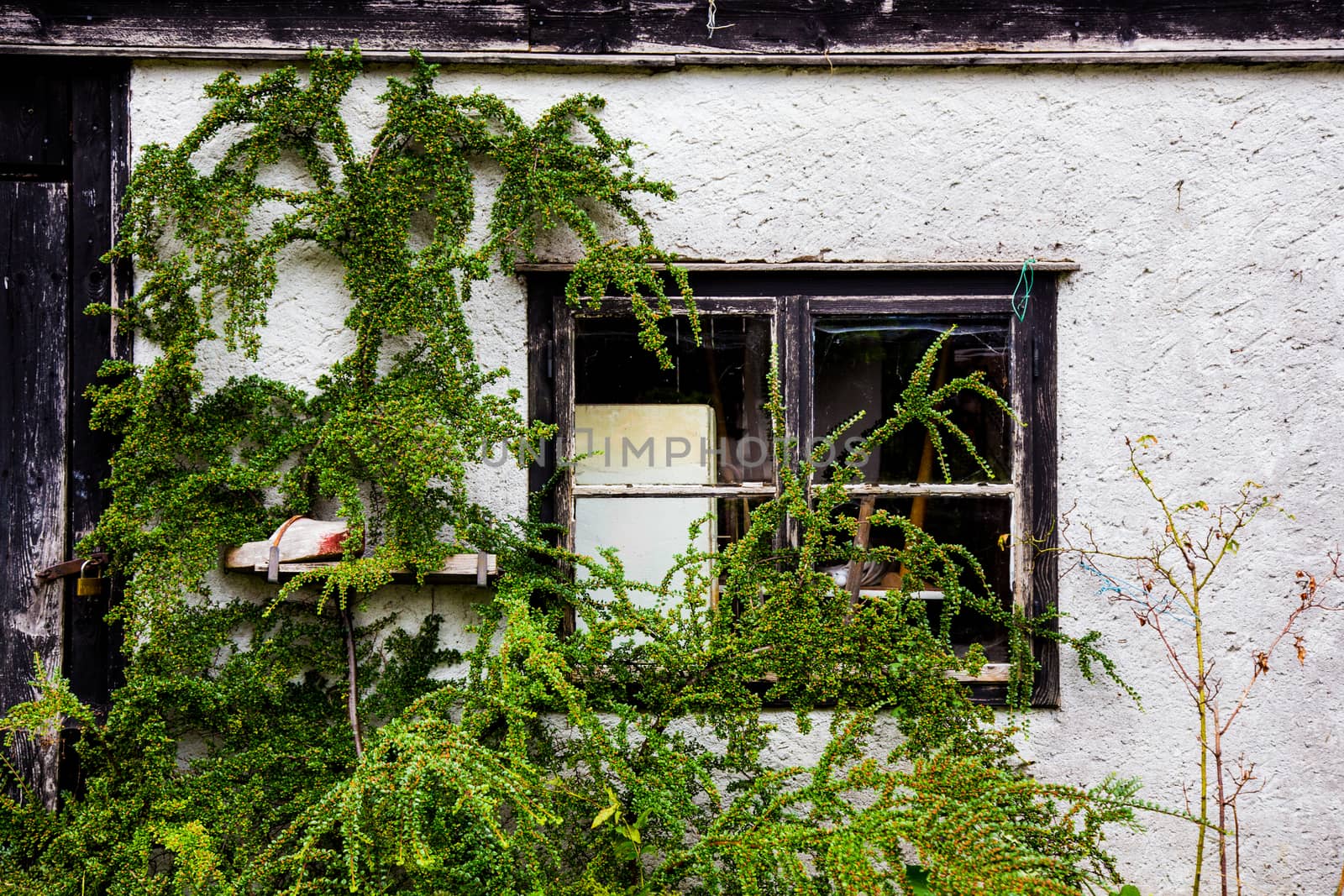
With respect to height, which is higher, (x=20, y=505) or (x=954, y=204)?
(x=954, y=204)

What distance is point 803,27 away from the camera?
8.61ft

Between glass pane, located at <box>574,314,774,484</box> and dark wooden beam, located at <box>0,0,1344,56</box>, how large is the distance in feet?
2.76

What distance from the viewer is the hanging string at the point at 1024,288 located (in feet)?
8.54

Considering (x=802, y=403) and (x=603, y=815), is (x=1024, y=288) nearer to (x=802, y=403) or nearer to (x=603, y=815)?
(x=802, y=403)

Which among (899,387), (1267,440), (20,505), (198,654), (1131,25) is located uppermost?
(1131,25)

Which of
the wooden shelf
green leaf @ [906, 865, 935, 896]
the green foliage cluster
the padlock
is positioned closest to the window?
the green foliage cluster

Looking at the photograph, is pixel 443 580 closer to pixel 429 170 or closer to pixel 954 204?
pixel 429 170

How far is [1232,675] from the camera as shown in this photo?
8.49 feet

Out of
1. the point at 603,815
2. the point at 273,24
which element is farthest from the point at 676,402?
the point at 273,24

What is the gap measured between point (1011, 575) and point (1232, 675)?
2.37 feet

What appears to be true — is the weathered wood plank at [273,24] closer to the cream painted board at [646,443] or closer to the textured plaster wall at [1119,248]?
the textured plaster wall at [1119,248]

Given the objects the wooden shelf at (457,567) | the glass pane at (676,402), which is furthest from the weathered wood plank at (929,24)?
the wooden shelf at (457,567)

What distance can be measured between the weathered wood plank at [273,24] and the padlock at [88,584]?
1.56 meters

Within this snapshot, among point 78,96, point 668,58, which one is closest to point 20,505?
point 78,96
